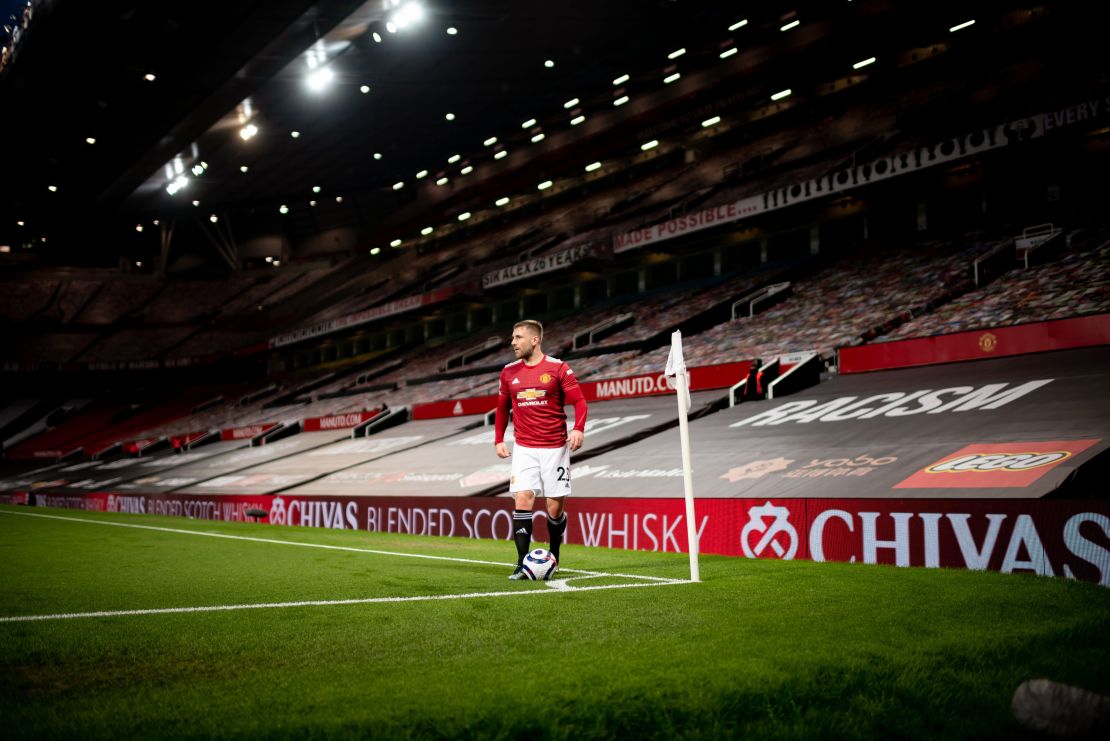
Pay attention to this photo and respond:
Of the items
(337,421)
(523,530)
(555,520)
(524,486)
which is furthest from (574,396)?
(337,421)

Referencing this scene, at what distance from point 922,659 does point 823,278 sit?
23.8 metres

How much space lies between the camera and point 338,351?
4959 cm

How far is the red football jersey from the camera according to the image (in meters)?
6.87

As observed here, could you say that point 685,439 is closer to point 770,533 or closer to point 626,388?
point 770,533

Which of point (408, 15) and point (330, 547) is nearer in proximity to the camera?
point (330, 547)

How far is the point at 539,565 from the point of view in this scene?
6367 mm

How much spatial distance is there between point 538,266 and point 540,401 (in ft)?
92.9

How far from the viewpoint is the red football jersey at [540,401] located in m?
6.87

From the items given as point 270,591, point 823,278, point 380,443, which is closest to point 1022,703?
point 270,591

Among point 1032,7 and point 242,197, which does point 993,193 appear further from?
point 242,197

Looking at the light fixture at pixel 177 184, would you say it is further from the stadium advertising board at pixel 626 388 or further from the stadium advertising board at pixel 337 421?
the stadium advertising board at pixel 626 388

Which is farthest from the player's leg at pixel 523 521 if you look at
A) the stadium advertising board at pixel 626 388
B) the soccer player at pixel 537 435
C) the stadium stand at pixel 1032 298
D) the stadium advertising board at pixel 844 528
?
the stadium stand at pixel 1032 298

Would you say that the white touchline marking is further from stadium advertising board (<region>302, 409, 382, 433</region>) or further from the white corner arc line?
stadium advertising board (<region>302, 409, 382, 433</region>)

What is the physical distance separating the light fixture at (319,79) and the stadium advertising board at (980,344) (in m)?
21.6
